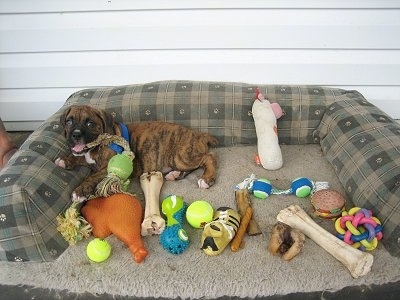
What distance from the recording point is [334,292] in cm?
141

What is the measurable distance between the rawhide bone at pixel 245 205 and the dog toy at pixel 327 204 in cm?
30

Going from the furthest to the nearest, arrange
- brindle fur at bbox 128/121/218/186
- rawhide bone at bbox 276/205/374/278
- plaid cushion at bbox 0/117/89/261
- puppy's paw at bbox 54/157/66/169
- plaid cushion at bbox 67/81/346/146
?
plaid cushion at bbox 67/81/346/146 < brindle fur at bbox 128/121/218/186 < puppy's paw at bbox 54/157/66/169 < plaid cushion at bbox 0/117/89/261 < rawhide bone at bbox 276/205/374/278

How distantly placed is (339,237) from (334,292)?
248mm

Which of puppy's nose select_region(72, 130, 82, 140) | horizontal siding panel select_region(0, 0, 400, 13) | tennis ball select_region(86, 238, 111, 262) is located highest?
horizontal siding panel select_region(0, 0, 400, 13)

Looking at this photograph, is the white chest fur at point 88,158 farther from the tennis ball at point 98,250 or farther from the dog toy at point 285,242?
the dog toy at point 285,242

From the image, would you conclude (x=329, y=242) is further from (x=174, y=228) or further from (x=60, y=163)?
(x=60, y=163)

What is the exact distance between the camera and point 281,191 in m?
1.88

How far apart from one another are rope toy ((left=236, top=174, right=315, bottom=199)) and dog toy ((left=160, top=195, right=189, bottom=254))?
371mm

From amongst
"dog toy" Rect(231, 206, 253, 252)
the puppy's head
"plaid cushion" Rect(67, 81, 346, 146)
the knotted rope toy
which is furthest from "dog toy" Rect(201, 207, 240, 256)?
"plaid cushion" Rect(67, 81, 346, 146)

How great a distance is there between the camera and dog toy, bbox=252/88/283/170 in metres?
2.06

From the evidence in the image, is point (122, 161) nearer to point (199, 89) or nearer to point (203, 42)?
point (199, 89)

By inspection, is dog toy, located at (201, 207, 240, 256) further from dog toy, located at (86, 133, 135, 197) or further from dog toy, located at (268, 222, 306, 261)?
dog toy, located at (86, 133, 135, 197)

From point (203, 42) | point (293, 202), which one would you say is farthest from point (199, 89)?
point (293, 202)

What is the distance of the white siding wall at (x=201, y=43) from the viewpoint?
2439 mm
